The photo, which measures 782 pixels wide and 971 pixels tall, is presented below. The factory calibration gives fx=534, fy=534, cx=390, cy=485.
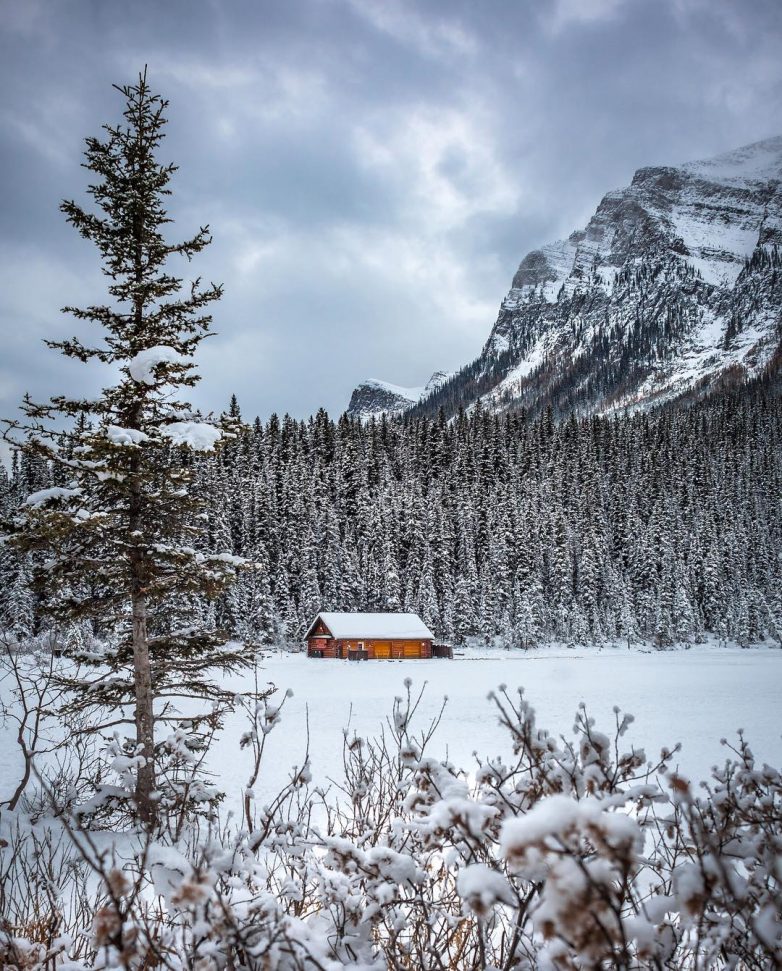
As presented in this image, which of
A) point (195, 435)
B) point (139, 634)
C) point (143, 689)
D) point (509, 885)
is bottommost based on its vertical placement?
point (143, 689)

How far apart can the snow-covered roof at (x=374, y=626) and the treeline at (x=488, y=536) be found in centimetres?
710

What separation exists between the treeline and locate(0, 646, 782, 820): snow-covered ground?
30.1 ft

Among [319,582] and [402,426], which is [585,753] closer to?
[319,582]

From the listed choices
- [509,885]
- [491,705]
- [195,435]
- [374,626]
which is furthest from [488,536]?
[509,885]

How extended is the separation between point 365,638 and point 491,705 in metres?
23.9

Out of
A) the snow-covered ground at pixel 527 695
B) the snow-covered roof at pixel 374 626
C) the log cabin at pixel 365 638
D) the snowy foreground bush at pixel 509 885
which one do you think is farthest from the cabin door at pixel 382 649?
the snowy foreground bush at pixel 509 885

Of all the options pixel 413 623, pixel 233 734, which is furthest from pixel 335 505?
pixel 233 734

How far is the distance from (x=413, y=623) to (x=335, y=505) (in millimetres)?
25884

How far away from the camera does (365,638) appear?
1687 inches

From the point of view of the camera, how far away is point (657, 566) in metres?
67.3

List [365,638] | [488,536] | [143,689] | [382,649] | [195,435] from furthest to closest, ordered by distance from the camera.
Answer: [488,536] < [382,649] < [365,638] < [143,689] < [195,435]

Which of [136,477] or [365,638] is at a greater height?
Result: [136,477]

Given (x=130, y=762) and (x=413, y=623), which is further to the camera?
(x=413, y=623)

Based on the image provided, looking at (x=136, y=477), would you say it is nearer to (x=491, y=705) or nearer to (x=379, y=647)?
(x=491, y=705)
